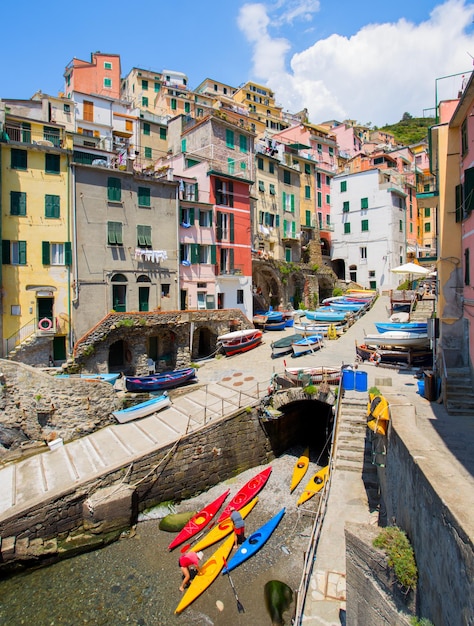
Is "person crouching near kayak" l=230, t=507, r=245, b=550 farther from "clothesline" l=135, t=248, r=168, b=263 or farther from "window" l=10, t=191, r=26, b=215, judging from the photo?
"window" l=10, t=191, r=26, b=215

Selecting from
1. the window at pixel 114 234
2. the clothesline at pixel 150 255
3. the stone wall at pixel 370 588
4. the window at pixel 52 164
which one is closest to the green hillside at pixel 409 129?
the clothesline at pixel 150 255

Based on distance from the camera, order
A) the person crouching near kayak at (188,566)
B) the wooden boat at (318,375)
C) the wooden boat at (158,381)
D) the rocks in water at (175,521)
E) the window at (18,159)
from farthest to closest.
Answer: the window at (18,159) < the wooden boat at (158,381) < the wooden boat at (318,375) < the rocks in water at (175,521) < the person crouching near kayak at (188,566)

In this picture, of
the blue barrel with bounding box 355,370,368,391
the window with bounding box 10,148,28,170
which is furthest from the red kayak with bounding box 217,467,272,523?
the window with bounding box 10,148,28,170

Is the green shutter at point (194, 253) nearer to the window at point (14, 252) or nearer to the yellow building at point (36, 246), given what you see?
the yellow building at point (36, 246)

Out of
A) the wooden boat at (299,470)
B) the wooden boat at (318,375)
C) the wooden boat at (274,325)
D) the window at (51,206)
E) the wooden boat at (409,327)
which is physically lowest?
the wooden boat at (299,470)

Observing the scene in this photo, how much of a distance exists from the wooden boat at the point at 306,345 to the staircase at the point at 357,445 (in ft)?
31.6

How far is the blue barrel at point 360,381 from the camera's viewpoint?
61.3ft

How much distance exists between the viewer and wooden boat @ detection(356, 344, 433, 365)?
73.9 feet

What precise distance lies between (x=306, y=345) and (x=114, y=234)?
1569 cm

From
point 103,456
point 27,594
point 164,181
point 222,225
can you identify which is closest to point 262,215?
point 222,225

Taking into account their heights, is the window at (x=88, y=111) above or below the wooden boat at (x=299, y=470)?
above

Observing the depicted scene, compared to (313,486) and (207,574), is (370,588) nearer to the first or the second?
(207,574)

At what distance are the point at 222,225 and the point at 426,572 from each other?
1203 inches

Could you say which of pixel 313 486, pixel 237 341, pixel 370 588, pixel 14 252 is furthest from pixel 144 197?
pixel 370 588
